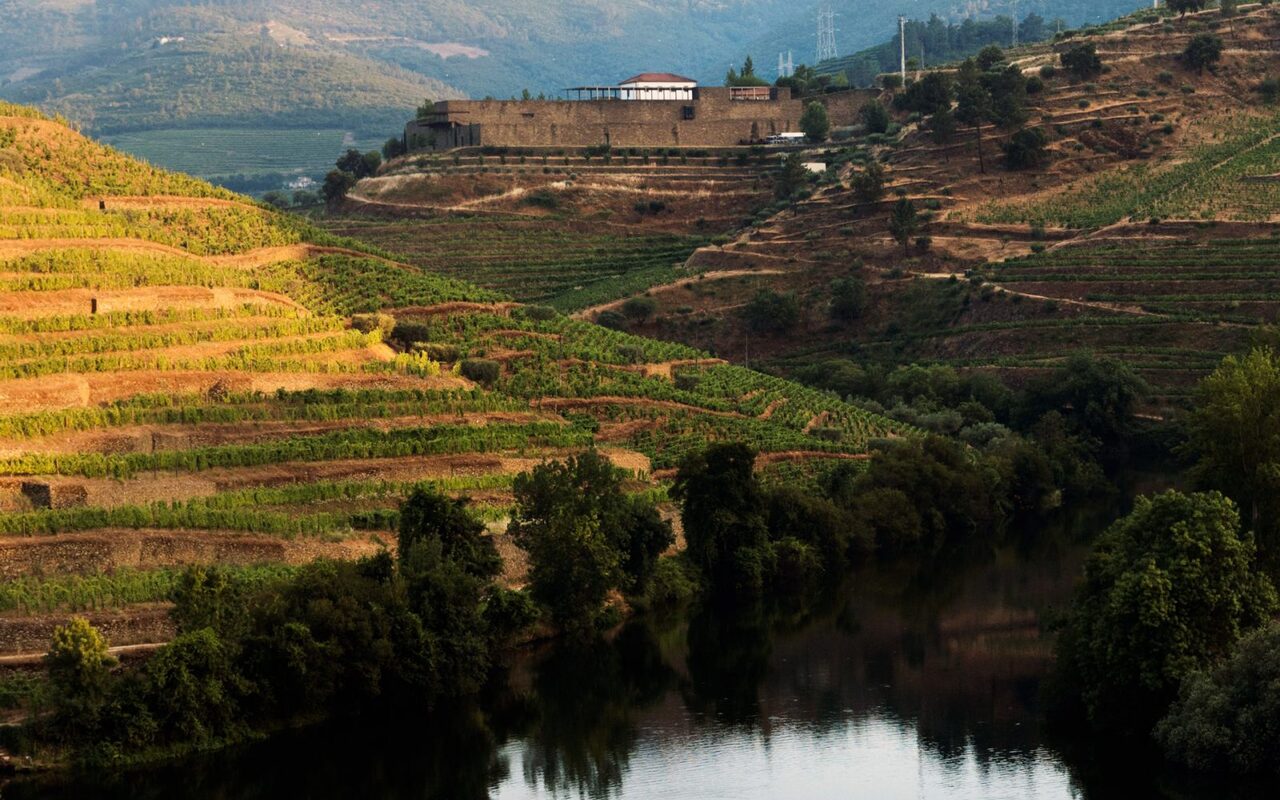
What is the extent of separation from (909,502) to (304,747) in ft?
92.2

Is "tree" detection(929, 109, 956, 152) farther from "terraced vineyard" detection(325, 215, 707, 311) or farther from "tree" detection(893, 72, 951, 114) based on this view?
"terraced vineyard" detection(325, 215, 707, 311)

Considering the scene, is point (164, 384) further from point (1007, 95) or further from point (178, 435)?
point (1007, 95)

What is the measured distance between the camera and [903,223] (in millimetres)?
104250

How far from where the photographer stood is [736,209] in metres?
116

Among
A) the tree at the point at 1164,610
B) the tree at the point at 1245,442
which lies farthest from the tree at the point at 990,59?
the tree at the point at 1164,610

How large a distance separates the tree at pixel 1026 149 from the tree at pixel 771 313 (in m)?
16.4

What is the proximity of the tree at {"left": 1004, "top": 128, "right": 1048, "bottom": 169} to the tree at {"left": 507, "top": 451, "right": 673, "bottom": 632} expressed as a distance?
52.0m

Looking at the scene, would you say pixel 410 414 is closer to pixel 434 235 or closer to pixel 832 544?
pixel 832 544

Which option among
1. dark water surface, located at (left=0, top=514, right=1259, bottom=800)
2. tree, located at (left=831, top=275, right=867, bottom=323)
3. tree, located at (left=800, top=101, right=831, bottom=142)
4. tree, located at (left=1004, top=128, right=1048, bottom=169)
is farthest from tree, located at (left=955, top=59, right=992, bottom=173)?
dark water surface, located at (left=0, top=514, right=1259, bottom=800)

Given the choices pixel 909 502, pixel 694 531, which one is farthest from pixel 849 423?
pixel 694 531

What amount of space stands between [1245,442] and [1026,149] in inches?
2203

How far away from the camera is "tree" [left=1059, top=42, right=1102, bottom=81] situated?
4540 inches

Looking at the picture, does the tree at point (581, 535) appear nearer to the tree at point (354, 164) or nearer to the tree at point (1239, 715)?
the tree at point (1239, 715)

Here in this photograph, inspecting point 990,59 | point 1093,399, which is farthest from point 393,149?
point 1093,399
